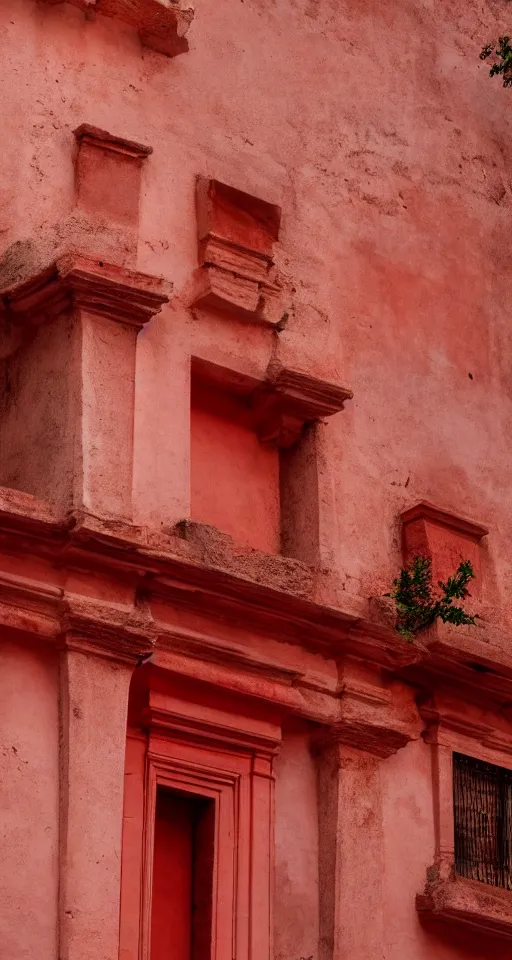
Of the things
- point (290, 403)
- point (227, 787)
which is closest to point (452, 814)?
point (227, 787)

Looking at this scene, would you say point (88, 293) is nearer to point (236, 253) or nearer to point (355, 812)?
point (236, 253)

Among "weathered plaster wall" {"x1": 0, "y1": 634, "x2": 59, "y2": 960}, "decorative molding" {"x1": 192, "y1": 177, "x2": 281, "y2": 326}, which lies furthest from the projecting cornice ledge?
"weathered plaster wall" {"x1": 0, "y1": 634, "x2": 59, "y2": 960}

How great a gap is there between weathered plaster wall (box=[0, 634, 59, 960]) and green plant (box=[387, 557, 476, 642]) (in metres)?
2.32

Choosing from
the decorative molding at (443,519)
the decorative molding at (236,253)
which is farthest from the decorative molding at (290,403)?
the decorative molding at (443,519)

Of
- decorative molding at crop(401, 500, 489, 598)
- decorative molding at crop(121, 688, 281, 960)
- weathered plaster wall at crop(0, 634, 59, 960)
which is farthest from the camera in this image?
decorative molding at crop(401, 500, 489, 598)

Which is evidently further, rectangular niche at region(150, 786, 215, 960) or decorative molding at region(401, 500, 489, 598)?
decorative molding at region(401, 500, 489, 598)

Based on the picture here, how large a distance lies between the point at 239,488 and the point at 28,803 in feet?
8.80

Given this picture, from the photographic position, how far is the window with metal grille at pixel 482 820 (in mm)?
12867

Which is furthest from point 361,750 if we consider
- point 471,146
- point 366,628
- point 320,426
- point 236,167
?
point 471,146

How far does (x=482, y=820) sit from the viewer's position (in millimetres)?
13031

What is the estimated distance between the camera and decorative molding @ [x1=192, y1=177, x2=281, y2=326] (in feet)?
42.0

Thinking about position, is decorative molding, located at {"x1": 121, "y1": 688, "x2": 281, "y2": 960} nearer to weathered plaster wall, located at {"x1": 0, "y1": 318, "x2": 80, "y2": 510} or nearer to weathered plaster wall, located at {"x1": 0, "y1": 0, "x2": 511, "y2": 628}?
weathered plaster wall, located at {"x1": 0, "y1": 0, "x2": 511, "y2": 628}

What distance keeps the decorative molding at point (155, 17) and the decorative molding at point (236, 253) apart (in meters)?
0.83

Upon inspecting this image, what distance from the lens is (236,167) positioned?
13383mm
